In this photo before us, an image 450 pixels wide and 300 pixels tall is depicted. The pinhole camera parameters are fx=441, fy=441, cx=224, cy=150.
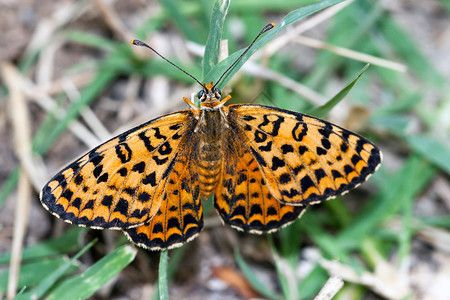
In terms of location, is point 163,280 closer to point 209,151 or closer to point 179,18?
point 209,151

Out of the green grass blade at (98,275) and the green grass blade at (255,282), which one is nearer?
the green grass blade at (98,275)

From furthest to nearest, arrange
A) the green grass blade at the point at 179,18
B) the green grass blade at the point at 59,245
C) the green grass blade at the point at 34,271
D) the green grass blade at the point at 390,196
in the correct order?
the green grass blade at the point at 179,18 → the green grass blade at the point at 390,196 → the green grass blade at the point at 59,245 → the green grass blade at the point at 34,271

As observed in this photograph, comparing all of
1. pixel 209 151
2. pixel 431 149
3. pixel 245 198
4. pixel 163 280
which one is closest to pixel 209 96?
pixel 209 151

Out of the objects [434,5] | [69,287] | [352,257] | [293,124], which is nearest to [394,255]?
[352,257]

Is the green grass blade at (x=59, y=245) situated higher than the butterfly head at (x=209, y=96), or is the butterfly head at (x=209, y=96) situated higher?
the butterfly head at (x=209, y=96)

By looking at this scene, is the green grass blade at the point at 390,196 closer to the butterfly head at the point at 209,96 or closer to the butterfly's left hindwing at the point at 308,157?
the butterfly's left hindwing at the point at 308,157

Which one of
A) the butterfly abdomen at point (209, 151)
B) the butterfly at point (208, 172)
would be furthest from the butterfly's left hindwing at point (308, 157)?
the butterfly abdomen at point (209, 151)

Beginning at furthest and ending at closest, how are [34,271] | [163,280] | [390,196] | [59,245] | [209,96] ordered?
[390,196] → [59,245] → [34,271] → [209,96] → [163,280]
